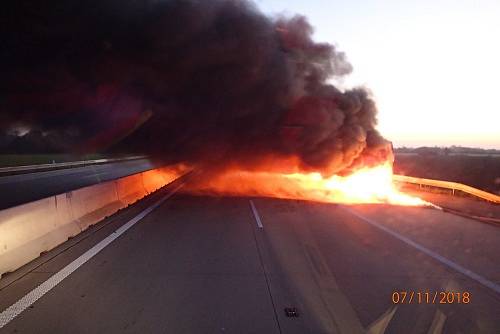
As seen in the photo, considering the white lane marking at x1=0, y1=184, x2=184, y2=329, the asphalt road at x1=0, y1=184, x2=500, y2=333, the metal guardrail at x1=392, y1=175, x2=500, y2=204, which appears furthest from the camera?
the metal guardrail at x1=392, y1=175, x2=500, y2=204

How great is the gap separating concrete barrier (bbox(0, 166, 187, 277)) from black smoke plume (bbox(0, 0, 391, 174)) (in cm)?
422

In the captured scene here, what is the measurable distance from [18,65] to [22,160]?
29644 millimetres

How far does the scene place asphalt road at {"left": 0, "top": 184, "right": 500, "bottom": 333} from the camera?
204 inches

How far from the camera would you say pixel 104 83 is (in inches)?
696

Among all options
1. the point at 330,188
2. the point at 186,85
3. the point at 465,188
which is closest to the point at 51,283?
the point at 186,85

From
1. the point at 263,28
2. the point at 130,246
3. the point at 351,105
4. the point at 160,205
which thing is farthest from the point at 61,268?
the point at 351,105

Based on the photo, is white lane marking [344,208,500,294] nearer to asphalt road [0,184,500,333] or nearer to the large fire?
asphalt road [0,184,500,333]

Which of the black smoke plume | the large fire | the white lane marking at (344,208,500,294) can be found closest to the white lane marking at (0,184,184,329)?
the white lane marking at (344,208,500,294)

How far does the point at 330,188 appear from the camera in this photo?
22891 mm

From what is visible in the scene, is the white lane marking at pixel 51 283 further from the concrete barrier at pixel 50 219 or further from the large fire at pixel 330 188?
the large fire at pixel 330 188

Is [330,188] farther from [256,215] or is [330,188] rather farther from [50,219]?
[50,219]

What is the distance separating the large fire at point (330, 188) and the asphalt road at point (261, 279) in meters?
6.84

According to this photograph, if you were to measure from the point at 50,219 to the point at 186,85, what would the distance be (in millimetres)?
11549

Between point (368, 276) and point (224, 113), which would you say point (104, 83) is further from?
point (368, 276)
